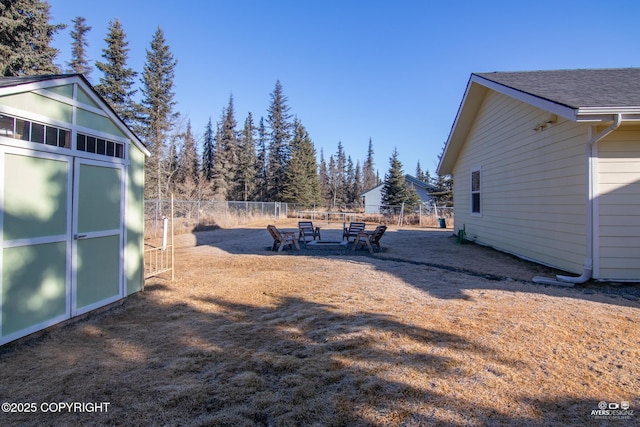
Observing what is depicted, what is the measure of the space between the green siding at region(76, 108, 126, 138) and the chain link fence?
350 inches

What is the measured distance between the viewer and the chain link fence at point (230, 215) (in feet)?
55.2

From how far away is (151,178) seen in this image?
2469 centimetres

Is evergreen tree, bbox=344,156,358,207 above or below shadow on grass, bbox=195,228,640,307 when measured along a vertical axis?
above

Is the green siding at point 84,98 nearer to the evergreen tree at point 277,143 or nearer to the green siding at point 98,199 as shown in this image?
the green siding at point 98,199

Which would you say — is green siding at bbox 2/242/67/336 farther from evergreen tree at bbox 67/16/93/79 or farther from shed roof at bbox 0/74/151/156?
evergreen tree at bbox 67/16/93/79

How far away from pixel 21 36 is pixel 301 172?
26.9m

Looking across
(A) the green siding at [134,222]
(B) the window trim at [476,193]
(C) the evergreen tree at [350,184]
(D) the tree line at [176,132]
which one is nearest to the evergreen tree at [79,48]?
(D) the tree line at [176,132]

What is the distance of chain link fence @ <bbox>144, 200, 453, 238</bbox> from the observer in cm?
1681

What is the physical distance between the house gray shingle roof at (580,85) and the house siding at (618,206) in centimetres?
65

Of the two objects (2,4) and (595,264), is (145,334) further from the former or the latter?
(2,4)

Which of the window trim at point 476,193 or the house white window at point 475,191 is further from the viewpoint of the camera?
the house white window at point 475,191

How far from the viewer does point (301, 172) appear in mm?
38094

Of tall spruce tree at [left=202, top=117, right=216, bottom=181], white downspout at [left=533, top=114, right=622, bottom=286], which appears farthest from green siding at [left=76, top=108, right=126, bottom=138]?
tall spruce tree at [left=202, top=117, right=216, bottom=181]

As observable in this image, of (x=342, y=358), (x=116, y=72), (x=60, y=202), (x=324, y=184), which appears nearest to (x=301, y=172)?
(x=116, y=72)
